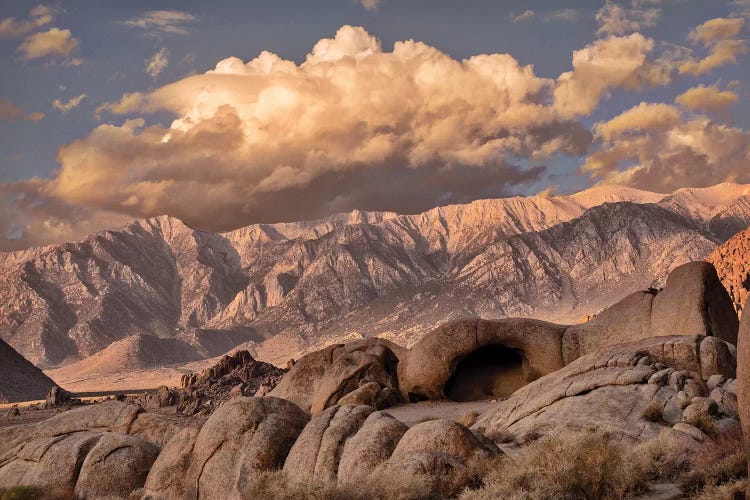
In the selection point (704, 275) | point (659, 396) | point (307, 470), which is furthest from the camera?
point (704, 275)

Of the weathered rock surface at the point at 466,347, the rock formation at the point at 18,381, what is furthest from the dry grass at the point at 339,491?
the rock formation at the point at 18,381

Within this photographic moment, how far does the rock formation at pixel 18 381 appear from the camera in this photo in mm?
180125

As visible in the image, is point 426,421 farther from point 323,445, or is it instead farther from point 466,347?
point 466,347

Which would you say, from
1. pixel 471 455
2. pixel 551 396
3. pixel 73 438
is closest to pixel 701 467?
pixel 471 455

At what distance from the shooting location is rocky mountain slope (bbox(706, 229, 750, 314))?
155 metres

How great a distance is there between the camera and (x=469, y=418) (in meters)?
36.0

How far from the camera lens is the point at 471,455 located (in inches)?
742

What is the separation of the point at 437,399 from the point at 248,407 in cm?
2287

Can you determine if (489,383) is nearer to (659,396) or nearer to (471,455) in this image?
(659,396)

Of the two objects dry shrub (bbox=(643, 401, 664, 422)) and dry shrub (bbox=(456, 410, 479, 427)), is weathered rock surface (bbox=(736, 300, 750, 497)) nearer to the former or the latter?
dry shrub (bbox=(643, 401, 664, 422))

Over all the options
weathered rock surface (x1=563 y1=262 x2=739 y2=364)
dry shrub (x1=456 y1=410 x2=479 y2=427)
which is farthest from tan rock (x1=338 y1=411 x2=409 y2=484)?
weathered rock surface (x1=563 y1=262 x2=739 y2=364)

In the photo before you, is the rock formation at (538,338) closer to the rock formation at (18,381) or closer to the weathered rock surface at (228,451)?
the weathered rock surface at (228,451)

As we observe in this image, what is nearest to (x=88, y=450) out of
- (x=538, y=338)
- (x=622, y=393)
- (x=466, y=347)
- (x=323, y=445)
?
(x=323, y=445)

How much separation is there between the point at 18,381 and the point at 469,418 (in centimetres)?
17329
